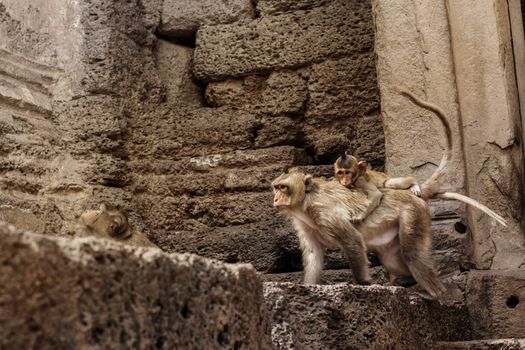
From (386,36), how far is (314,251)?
1638mm

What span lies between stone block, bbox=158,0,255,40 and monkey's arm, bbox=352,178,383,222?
235 cm

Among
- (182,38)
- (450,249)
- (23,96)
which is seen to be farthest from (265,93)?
(450,249)

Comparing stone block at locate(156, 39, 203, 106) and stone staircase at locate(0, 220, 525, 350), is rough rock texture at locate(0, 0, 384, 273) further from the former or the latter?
stone staircase at locate(0, 220, 525, 350)

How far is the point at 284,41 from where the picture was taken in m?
6.81

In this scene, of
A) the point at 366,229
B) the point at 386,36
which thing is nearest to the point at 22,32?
the point at 386,36

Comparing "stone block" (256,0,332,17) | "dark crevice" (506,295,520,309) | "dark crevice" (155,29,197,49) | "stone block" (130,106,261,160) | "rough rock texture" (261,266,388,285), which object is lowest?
"dark crevice" (506,295,520,309)

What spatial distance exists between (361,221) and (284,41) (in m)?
2.19

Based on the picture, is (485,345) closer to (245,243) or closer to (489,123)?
(489,123)

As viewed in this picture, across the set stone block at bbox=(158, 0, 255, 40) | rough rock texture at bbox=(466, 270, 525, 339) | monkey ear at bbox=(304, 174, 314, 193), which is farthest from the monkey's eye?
stone block at bbox=(158, 0, 255, 40)

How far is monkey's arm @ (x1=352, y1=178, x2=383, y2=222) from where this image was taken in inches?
199

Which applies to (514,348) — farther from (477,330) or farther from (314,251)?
(314,251)

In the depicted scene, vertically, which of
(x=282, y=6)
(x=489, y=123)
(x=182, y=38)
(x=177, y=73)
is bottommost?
(x=489, y=123)

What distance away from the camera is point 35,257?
1.68 meters

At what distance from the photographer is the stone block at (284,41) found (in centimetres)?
665
